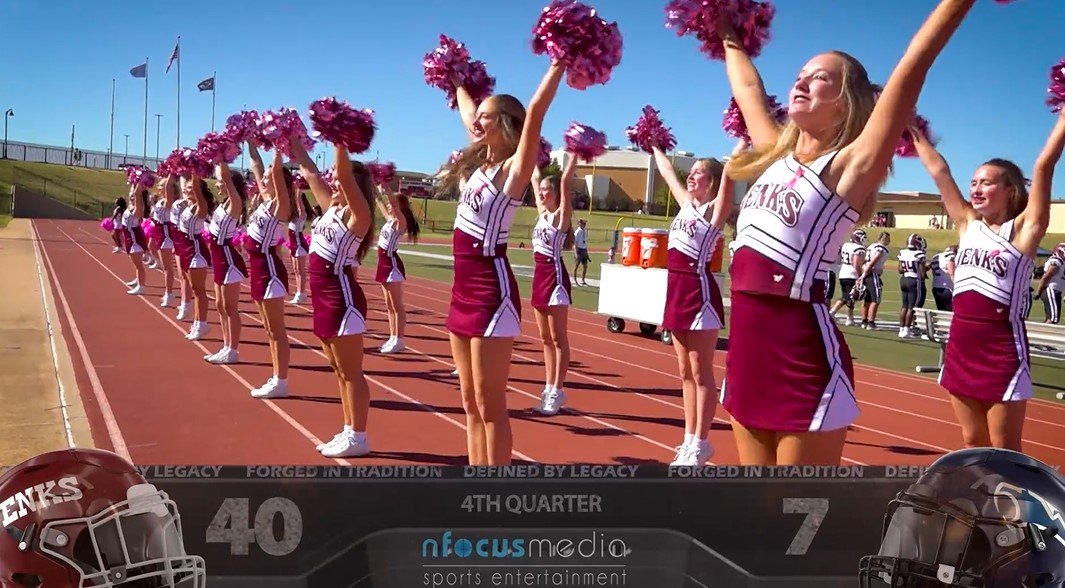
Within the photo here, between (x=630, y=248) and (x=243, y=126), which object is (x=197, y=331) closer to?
(x=243, y=126)

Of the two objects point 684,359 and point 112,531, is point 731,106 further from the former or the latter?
point 112,531

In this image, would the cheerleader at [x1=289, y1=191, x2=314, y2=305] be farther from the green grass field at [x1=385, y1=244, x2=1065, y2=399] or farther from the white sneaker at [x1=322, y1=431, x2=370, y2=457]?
the white sneaker at [x1=322, y1=431, x2=370, y2=457]

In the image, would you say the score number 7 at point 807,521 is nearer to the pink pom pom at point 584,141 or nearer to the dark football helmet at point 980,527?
the dark football helmet at point 980,527

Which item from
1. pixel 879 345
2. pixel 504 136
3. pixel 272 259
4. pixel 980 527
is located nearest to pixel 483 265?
pixel 504 136

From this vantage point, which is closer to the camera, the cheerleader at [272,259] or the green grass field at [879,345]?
the cheerleader at [272,259]

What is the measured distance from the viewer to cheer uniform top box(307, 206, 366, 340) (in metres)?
3.28

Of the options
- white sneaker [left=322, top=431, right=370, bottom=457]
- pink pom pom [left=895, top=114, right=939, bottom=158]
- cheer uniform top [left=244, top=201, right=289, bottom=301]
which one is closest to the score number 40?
white sneaker [left=322, top=431, right=370, bottom=457]

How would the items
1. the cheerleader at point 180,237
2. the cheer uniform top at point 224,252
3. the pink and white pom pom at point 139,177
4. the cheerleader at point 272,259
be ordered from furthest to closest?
the cheerleader at point 180,237
the cheer uniform top at point 224,252
the cheerleader at point 272,259
the pink and white pom pom at point 139,177

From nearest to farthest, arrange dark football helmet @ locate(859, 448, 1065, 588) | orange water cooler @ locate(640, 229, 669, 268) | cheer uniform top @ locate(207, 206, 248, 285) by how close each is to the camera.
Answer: dark football helmet @ locate(859, 448, 1065, 588)
cheer uniform top @ locate(207, 206, 248, 285)
orange water cooler @ locate(640, 229, 669, 268)

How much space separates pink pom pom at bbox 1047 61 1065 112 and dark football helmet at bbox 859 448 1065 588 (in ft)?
4.83

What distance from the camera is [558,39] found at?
2.13m
